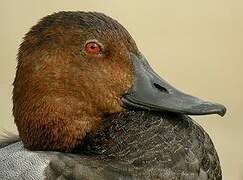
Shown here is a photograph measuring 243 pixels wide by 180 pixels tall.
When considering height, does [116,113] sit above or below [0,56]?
above

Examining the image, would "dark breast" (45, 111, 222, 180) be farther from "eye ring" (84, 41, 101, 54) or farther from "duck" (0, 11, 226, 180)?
"eye ring" (84, 41, 101, 54)

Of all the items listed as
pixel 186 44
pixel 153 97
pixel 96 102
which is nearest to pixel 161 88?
pixel 153 97

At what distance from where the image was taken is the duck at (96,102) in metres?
1.35

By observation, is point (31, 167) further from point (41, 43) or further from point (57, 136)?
point (41, 43)

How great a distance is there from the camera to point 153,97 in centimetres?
139

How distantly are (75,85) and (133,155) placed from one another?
0.63 feet

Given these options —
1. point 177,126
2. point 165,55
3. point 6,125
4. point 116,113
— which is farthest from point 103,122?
point 165,55

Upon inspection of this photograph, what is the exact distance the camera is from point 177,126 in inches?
54.8

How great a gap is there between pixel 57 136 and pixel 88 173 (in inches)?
6.1

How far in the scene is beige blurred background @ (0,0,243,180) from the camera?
2748 mm

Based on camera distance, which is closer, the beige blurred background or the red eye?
the red eye

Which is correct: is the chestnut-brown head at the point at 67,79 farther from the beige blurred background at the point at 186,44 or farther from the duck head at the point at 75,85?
the beige blurred background at the point at 186,44

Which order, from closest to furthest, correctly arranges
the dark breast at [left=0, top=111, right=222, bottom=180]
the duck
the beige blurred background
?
the dark breast at [left=0, top=111, right=222, bottom=180]
the duck
the beige blurred background

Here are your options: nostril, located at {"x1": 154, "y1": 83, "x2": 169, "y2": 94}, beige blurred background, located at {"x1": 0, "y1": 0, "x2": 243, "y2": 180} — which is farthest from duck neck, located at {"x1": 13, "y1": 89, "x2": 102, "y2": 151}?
beige blurred background, located at {"x1": 0, "y1": 0, "x2": 243, "y2": 180}
